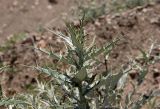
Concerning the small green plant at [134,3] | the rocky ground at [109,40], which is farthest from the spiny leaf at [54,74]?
the small green plant at [134,3]

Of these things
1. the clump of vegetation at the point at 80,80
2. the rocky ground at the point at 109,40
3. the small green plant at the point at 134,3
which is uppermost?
the small green plant at the point at 134,3

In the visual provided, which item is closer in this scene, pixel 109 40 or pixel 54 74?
pixel 54 74

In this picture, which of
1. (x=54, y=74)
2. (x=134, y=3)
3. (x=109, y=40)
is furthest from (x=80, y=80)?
(x=134, y=3)

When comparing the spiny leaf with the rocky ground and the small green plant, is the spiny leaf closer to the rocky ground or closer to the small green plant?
the rocky ground

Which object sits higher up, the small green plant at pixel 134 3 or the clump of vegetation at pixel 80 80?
the small green plant at pixel 134 3

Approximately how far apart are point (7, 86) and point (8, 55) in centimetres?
82

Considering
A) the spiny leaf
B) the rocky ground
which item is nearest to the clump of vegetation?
the spiny leaf

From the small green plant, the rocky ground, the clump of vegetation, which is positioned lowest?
the clump of vegetation

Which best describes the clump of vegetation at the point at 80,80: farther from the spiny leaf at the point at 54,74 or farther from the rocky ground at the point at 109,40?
the rocky ground at the point at 109,40

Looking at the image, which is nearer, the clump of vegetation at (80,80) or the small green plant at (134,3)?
the clump of vegetation at (80,80)

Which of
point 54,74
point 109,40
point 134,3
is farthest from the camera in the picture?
point 134,3

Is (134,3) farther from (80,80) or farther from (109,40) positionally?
(80,80)

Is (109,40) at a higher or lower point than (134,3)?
lower

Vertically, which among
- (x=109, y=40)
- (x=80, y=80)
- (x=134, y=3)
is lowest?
(x=80, y=80)
